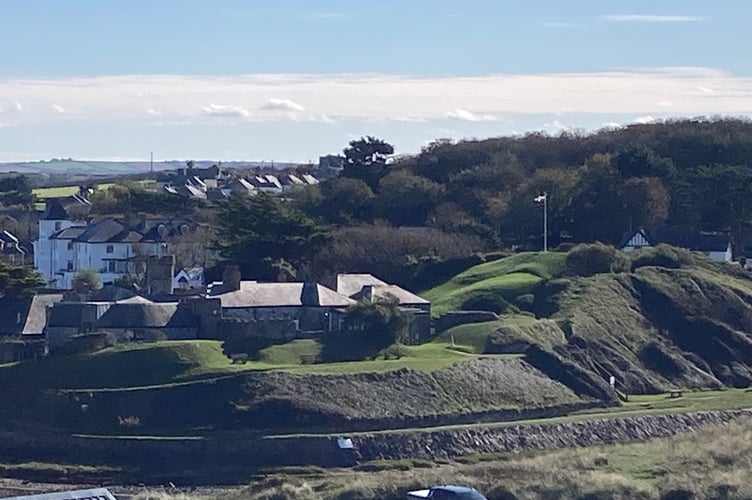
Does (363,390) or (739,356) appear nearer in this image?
→ (363,390)

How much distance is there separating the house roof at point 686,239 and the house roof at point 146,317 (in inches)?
960

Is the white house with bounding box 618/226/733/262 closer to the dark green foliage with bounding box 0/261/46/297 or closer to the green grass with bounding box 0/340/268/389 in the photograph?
the green grass with bounding box 0/340/268/389

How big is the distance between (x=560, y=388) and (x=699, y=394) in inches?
220

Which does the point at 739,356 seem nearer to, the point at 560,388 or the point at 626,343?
the point at 626,343

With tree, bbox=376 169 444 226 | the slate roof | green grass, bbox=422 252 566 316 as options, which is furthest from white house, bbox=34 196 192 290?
green grass, bbox=422 252 566 316

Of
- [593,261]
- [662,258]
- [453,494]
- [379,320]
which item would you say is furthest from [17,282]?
[453,494]

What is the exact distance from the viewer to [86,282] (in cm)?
6347

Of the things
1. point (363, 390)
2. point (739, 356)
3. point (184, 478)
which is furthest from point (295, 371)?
point (739, 356)

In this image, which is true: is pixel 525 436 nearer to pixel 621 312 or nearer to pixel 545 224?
pixel 621 312

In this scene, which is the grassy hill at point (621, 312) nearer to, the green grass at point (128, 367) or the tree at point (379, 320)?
the tree at point (379, 320)

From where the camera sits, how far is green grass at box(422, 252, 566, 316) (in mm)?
62469

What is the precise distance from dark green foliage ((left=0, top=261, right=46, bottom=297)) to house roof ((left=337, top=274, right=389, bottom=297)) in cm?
1052

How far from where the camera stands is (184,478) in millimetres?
45781

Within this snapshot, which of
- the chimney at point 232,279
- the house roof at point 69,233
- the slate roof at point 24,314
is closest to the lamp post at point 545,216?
the chimney at point 232,279
